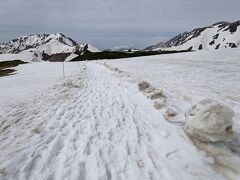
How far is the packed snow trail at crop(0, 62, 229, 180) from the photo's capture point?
5941 mm

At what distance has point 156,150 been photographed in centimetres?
711

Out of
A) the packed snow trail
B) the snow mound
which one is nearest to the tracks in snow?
the packed snow trail

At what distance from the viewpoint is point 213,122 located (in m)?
6.68

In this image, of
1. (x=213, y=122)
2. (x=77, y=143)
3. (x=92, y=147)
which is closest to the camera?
(x=213, y=122)

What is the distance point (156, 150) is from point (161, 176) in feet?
4.39

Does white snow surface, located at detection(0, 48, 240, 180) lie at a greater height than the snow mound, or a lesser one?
lesser

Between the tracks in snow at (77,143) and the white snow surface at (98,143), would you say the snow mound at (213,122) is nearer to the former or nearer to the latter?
the white snow surface at (98,143)

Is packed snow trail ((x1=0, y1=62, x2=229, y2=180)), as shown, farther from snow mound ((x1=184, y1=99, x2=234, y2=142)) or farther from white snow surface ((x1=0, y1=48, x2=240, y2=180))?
snow mound ((x1=184, y1=99, x2=234, y2=142))

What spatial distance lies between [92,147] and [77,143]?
1.80ft

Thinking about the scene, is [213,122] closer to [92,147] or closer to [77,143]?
[92,147]

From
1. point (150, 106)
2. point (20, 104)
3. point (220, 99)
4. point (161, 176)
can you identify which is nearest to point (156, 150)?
point (161, 176)

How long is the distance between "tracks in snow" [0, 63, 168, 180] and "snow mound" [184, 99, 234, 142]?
1394 millimetres

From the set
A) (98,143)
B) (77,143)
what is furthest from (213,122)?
(77,143)

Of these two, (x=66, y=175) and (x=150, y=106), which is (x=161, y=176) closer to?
(x=66, y=175)
